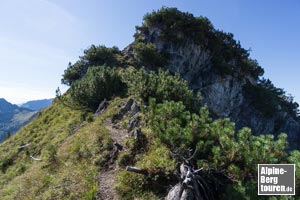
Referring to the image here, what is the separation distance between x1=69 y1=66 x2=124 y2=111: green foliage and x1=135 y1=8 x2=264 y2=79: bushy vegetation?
20.0 m

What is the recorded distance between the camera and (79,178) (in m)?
12.1

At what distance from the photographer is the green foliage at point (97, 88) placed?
25.9 m

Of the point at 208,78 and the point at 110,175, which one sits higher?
the point at 208,78

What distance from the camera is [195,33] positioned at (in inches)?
1768

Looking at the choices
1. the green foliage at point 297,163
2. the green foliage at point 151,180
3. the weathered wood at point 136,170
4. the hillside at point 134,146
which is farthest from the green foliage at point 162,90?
the green foliage at point 297,163

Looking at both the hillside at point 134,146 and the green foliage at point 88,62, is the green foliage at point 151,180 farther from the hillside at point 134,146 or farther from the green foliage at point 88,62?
the green foliage at point 88,62

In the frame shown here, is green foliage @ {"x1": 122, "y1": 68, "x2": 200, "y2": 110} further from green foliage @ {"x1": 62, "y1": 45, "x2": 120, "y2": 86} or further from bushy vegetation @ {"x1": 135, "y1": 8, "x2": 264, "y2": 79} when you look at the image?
bushy vegetation @ {"x1": 135, "y1": 8, "x2": 264, "y2": 79}

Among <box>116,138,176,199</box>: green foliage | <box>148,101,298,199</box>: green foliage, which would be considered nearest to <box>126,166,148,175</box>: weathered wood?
<box>116,138,176,199</box>: green foliage

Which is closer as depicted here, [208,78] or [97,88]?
[97,88]

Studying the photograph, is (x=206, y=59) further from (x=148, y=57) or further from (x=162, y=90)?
(x=162, y=90)

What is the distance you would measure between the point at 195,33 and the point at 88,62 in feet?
58.9

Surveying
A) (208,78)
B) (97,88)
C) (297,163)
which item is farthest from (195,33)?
(297,163)

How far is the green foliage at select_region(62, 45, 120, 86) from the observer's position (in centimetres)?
3947

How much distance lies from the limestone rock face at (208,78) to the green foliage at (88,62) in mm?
4303
